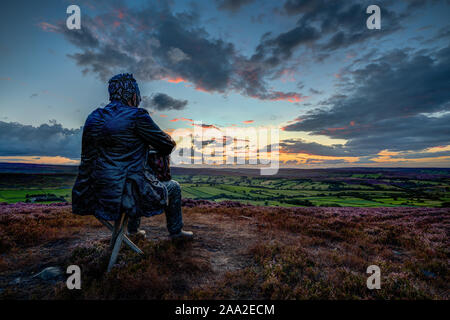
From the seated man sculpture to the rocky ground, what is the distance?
118 centimetres

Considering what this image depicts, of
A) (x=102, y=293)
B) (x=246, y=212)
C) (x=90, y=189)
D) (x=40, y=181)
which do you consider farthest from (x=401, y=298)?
(x=40, y=181)

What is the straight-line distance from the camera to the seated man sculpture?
324 cm

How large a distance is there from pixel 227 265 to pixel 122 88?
4625 millimetres

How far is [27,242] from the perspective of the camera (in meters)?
5.00

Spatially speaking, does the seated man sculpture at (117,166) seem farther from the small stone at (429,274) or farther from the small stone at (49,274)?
the small stone at (429,274)

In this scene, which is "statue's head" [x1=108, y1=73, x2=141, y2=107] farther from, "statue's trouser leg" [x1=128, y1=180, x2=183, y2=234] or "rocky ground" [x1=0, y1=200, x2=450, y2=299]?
"rocky ground" [x1=0, y1=200, x2=450, y2=299]

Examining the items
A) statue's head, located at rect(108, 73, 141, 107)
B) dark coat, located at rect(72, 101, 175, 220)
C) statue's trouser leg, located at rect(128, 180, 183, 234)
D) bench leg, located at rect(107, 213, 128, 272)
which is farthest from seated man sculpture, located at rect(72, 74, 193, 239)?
statue's trouser leg, located at rect(128, 180, 183, 234)

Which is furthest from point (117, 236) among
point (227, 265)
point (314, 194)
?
point (314, 194)

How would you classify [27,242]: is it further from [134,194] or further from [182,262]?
[182,262]

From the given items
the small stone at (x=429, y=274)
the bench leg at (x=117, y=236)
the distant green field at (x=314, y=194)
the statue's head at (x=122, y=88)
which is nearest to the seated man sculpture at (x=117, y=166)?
the statue's head at (x=122, y=88)

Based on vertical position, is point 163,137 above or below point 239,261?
above

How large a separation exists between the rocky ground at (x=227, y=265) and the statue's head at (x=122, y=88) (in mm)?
3360

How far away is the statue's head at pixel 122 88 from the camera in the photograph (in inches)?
151
